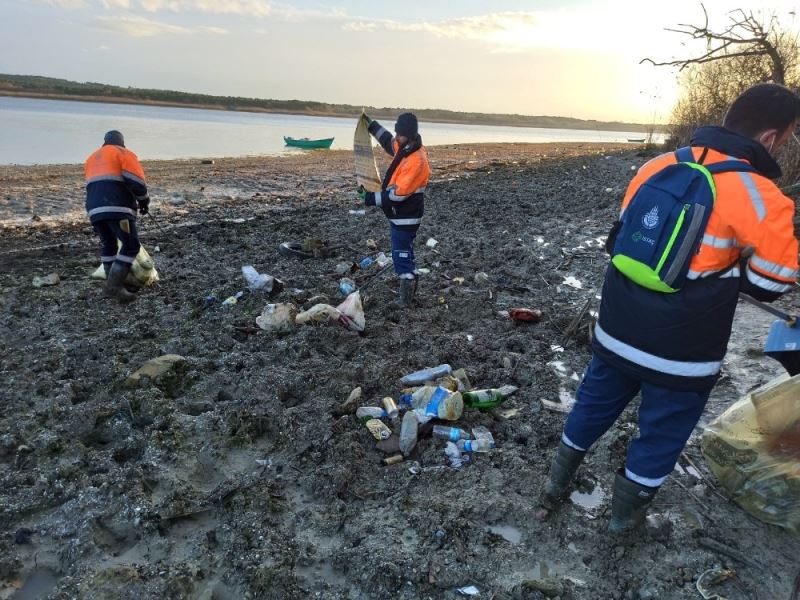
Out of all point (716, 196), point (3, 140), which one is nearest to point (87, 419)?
point (716, 196)

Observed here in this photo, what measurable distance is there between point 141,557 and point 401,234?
3.89 metres

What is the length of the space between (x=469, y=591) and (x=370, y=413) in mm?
1474

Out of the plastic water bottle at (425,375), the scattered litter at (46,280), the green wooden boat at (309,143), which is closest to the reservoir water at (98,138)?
the green wooden boat at (309,143)

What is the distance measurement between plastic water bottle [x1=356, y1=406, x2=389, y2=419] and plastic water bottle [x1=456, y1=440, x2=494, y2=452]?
1.89ft

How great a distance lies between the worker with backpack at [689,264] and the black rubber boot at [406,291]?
325 centimetres

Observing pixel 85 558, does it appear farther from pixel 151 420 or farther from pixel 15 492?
pixel 151 420

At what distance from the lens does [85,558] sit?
2.53 meters

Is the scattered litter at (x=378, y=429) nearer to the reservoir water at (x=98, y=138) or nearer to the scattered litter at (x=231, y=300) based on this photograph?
the scattered litter at (x=231, y=300)

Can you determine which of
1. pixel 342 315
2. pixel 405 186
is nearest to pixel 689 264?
pixel 342 315

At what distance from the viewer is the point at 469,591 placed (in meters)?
2.41

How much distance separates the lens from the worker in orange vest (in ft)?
19.1

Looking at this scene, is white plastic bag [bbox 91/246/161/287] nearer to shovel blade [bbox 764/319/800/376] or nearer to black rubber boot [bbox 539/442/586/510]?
black rubber boot [bbox 539/442/586/510]

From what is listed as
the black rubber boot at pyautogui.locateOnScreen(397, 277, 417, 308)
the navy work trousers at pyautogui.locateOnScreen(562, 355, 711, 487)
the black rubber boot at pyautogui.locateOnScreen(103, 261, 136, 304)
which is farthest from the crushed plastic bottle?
the black rubber boot at pyautogui.locateOnScreen(103, 261, 136, 304)

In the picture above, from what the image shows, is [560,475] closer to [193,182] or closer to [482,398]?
[482,398]
